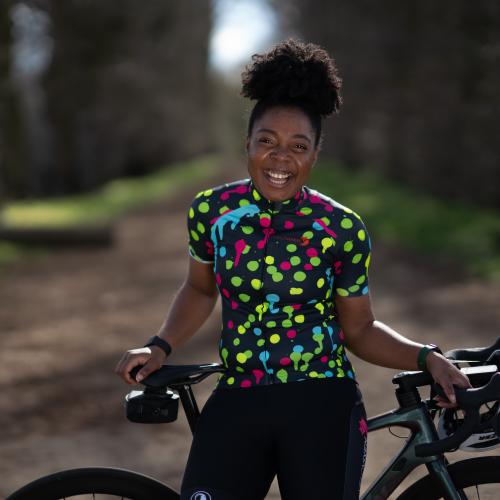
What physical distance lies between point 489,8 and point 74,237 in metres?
7.15

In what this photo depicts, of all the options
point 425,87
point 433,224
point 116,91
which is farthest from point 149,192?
point 433,224

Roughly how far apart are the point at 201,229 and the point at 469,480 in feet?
3.52

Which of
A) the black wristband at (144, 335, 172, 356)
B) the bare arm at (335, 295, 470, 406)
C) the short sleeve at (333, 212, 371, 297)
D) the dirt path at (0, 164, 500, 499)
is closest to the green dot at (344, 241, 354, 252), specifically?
the short sleeve at (333, 212, 371, 297)

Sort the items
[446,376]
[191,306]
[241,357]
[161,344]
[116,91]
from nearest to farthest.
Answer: [446,376], [241,357], [161,344], [191,306], [116,91]

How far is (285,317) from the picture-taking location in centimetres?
245

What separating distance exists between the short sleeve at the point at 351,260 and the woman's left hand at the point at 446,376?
340 millimetres

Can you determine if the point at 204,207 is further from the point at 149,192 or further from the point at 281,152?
the point at 149,192

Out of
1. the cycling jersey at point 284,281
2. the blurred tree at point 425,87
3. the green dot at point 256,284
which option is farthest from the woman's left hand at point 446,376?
the blurred tree at point 425,87

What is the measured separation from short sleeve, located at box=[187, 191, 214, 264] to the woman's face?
18 centimetres

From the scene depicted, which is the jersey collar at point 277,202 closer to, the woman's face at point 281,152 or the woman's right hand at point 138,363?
the woman's face at point 281,152

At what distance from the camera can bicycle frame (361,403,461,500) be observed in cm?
222

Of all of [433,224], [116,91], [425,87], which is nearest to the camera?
[433,224]

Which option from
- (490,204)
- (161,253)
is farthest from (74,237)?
(490,204)

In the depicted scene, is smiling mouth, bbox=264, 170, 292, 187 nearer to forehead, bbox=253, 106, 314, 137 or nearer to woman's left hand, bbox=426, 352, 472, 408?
forehead, bbox=253, 106, 314, 137
